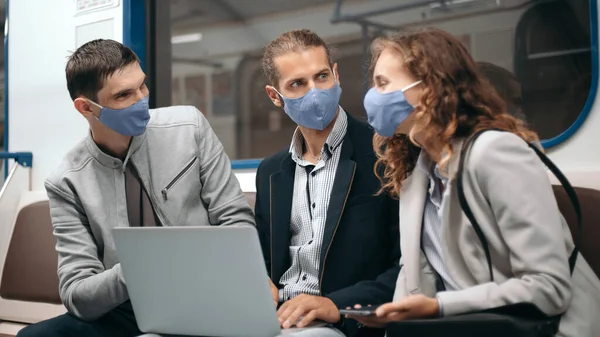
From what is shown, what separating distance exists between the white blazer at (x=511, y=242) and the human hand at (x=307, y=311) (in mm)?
395

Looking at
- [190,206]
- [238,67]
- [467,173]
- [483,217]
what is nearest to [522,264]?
[483,217]

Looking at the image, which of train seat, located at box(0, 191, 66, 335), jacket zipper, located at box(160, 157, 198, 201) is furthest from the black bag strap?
train seat, located at box(0, 191, 66, 335)

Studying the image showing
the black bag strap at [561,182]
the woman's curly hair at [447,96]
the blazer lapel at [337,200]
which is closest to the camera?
the black bag strap at [561,182]

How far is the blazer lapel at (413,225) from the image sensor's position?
1830mm

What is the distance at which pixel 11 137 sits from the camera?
163 inches

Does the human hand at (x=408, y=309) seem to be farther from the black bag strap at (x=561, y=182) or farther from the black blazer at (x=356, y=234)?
the black blazer at (x=356, y=234)

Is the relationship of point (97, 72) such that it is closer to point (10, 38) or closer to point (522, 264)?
point (522, 264)

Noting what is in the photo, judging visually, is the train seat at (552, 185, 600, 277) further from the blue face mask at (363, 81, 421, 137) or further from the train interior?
the blue face mask at (363, 81, 421, 137)

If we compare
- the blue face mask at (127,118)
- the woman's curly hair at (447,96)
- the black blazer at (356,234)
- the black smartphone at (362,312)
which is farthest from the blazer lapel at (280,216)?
the black smartphone at (362,312)

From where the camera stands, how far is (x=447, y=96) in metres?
1.69

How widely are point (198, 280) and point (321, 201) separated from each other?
24.3 inches

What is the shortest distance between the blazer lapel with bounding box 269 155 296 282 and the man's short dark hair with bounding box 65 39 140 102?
28.0 inches

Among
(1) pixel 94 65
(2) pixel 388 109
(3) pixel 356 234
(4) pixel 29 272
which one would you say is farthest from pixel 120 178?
(4) pixel 29 272

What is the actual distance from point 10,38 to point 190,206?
94.6 inches
